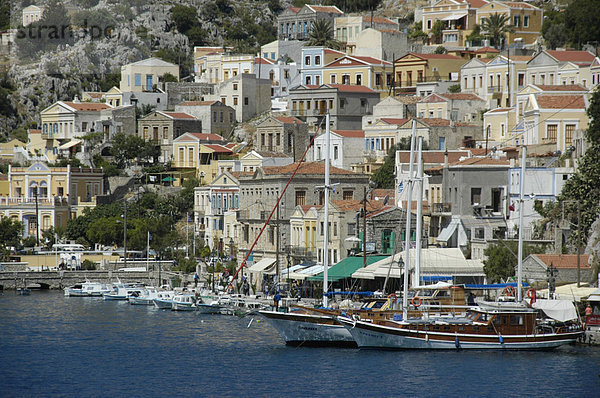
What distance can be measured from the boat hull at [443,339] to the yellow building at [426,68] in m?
61.4

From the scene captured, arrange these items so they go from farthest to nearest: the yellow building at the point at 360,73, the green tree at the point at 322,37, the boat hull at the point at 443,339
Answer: the green tree at the point at 322,37
the yellow building at the point at 360,73
the boat hull at the point at 443,339

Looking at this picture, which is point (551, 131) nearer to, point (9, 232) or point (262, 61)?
point (9, 232)

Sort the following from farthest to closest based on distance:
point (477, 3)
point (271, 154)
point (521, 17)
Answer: point (477, 3) < point (521, 17) < point (271, 154)

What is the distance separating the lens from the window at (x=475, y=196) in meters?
87.2

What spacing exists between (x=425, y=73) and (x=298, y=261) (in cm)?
3863

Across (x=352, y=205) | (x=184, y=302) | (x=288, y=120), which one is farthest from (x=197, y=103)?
(x=352, y=205)

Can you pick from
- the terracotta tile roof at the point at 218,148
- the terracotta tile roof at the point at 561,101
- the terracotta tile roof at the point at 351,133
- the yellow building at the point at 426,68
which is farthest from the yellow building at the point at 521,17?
the terracotta tile roof at the point at 561,101

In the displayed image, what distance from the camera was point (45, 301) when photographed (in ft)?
314

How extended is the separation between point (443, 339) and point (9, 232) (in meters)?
60.6

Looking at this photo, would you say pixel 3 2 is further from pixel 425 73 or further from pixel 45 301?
pixel 45 301

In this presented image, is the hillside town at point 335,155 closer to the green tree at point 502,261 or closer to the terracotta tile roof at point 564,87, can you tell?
the green tree at point 502,261

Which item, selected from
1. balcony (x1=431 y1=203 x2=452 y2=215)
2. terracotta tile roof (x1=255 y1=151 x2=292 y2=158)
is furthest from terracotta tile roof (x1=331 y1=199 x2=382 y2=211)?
terracotta tile roof (x1=255 y1=151 x2=292 y2=158)

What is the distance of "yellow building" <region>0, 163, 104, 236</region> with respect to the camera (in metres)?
120

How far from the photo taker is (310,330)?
2611 inches
